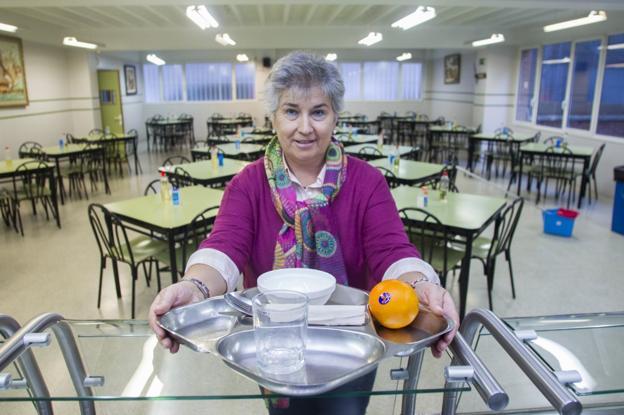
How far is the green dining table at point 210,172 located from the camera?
4690 mm

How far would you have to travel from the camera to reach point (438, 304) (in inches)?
38.6

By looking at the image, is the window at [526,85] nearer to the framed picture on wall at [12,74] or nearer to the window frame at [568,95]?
the window frame at [568,95]

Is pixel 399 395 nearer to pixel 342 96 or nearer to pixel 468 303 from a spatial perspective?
pixel 342 96

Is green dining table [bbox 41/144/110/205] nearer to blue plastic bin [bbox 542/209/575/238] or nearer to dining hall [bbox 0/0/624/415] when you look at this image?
dining hall [bbox 0/0/624/415]

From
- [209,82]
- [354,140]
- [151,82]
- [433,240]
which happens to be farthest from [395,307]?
[151,82]

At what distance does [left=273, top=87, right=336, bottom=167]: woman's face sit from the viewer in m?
1.27

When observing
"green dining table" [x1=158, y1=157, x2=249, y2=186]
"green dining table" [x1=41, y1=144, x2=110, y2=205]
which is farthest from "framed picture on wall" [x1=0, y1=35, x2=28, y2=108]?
"green dining table" [x1=158, y1=157, x2=249, y2=186]

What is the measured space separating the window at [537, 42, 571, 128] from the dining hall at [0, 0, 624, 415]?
56mm

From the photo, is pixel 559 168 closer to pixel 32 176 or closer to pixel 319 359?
pixel 319 359

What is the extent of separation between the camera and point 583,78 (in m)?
8.23

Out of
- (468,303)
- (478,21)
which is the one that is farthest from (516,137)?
(468,303)

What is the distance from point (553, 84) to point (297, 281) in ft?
32.3

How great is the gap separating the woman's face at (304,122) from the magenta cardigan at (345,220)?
15 centimetres

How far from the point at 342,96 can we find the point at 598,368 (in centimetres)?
95
